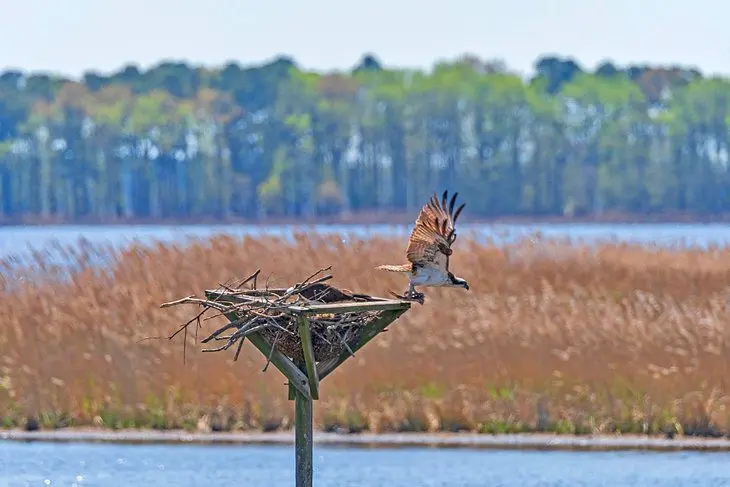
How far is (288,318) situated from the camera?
8867 mm

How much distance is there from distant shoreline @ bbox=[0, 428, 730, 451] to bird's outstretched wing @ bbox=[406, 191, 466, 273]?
→ 20.4ft

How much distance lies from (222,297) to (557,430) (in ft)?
24.6

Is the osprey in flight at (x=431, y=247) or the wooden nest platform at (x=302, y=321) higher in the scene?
the osprey in flight at (x=431, y=247)

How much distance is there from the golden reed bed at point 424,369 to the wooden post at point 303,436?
5.77 meters

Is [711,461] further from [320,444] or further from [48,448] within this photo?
[48,448]

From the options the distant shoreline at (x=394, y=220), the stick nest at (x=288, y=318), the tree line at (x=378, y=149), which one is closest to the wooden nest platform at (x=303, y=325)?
the stick nest at (x=288, y=318)

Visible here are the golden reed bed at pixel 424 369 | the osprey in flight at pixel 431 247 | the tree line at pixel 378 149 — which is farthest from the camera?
the tree line at pixel 378 149

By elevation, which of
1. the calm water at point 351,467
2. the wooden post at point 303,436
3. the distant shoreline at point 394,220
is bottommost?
the calm water at point 351,467

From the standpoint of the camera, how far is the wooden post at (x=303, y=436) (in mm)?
9180

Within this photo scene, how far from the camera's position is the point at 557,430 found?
15852 mm

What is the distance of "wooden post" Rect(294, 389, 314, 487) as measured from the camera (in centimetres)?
918

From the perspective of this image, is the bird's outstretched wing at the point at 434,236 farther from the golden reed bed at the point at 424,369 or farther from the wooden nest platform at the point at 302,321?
the golden reed bed at the point at 424,369

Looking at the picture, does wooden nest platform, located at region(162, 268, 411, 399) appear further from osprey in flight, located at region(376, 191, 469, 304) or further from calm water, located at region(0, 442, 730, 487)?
calm water, located at region(0, 442, 730, 487)

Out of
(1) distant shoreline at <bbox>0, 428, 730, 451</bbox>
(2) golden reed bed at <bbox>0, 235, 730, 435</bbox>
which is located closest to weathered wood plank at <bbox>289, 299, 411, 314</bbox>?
(2) golden reed bed at <bbox>0, 235, 730, 435</bbox>
